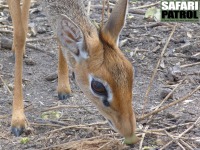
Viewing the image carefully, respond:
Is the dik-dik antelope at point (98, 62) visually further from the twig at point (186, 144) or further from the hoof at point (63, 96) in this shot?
the hoof at point (63, 96)

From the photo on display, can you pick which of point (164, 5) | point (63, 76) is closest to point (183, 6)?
point (164, 5)

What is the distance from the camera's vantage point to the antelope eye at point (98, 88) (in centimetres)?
602

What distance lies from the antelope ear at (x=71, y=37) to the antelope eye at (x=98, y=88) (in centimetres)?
29

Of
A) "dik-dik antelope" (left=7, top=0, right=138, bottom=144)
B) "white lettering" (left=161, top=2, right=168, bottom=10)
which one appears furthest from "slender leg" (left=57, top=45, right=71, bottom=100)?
"white lettering" (left=161, top=2, right=168, bottom=10)

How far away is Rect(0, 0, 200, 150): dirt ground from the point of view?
6.65m

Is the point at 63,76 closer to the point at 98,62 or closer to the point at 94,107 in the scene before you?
the point at 94,107

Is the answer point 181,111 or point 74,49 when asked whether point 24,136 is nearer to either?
point 74,49

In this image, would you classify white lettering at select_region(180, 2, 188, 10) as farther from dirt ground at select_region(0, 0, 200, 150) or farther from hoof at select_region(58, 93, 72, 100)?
hoof at select_region(58, 93, 72, 100)

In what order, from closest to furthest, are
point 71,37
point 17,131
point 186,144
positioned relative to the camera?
point 71,37 → point 186,144 → point 17,131

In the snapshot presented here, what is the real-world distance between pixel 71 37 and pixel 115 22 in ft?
1.45

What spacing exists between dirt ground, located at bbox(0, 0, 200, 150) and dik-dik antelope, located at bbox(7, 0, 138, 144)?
1.29ft

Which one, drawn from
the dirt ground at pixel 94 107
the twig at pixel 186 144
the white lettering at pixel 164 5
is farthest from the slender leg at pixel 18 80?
the white lettering at pixel 164 5

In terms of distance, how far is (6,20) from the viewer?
33.3 feet

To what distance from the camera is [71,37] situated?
632 cm
